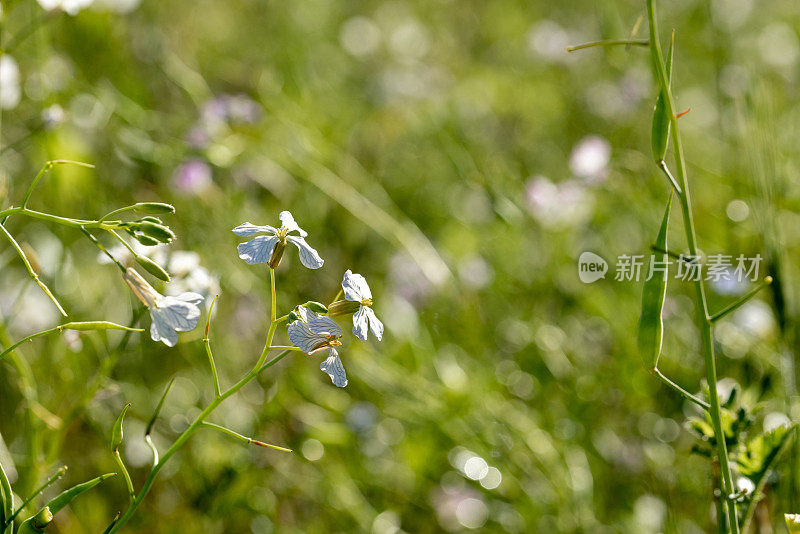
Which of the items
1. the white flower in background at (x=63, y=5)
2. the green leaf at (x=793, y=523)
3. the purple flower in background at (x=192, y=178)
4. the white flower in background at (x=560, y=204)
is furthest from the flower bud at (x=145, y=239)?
A: the white flower in background at (x=560, y=204)

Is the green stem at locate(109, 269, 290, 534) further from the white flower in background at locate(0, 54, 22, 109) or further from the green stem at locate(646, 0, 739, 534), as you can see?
the white flower in background at locate(0, 54, 22, 109)

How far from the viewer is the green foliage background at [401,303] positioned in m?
1.01

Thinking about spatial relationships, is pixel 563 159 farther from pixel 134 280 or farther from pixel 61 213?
pixel 134 280

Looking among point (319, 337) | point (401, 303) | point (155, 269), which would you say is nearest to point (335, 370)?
point (319, 337)

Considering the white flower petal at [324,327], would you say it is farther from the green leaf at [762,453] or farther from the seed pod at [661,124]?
the green leaf at [762,453]

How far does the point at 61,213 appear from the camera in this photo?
1076 millimetres

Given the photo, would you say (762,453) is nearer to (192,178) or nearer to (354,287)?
(354,287)

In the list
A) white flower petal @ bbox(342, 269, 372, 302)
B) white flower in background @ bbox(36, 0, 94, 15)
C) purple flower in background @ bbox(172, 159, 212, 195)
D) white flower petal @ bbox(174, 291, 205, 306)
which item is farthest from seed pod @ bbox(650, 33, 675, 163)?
purple flower in background @ bbox(172, 159, 212, 195)

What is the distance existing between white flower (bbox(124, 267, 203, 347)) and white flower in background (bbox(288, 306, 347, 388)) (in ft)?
0.21

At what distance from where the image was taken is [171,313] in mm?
491

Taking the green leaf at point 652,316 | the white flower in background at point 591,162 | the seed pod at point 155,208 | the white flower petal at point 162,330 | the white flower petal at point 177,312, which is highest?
the green leaf at point 652,316

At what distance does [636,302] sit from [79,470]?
0.88 metres

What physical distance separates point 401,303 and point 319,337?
0.79m

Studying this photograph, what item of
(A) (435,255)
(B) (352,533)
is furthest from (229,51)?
(B) (352,533)
